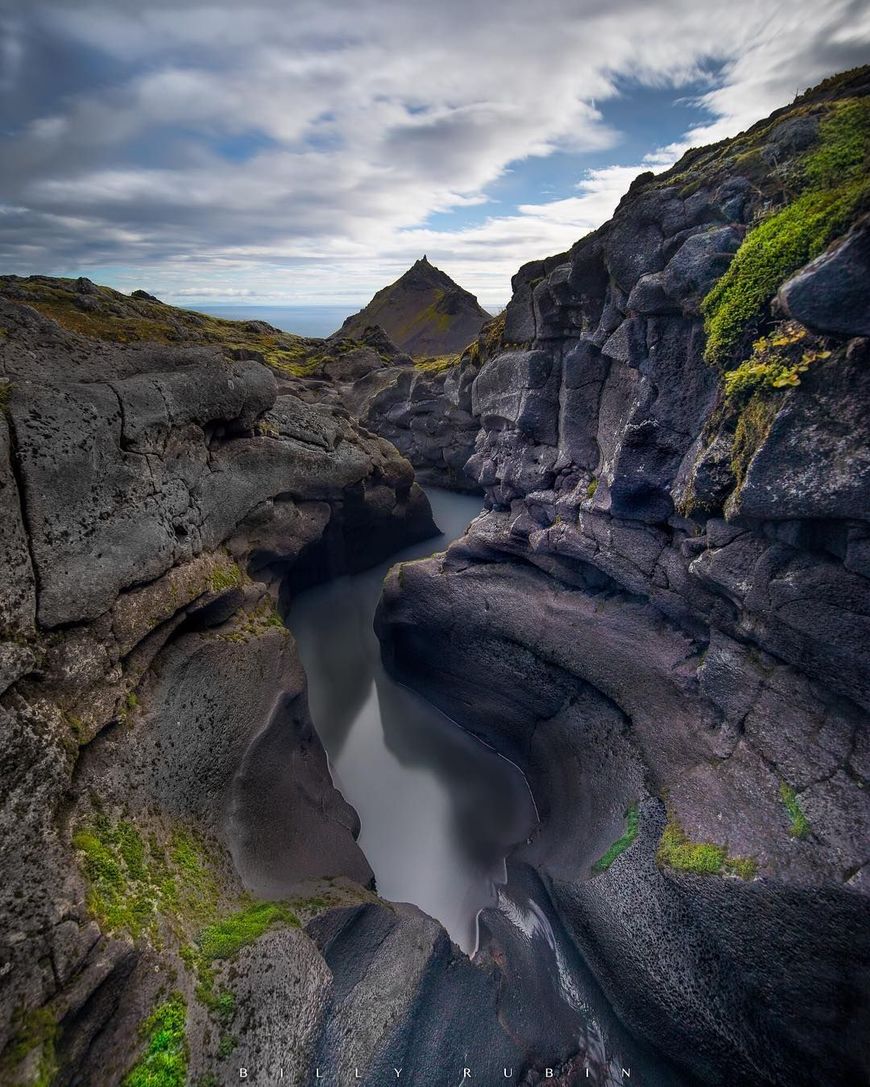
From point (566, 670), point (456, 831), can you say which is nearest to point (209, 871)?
point (456, 831)

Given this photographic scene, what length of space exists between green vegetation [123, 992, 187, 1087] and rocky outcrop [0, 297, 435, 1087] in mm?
24

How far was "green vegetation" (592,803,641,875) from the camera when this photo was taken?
9.05 m

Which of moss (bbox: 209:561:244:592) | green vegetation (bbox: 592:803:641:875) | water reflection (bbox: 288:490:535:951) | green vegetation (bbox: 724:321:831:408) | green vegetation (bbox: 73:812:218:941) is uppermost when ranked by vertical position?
green vegetation (bbox: 724:321:831:408)

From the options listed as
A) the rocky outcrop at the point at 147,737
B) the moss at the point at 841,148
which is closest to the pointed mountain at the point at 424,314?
the rocky outcrop at the point at 147,737

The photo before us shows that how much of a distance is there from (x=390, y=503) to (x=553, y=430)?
7.92m

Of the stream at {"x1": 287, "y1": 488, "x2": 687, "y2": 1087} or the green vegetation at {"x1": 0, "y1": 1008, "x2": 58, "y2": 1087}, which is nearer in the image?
the green vegetation at {"x1": 0, "y1": 1008, "x2": 58, "y2": 1087}

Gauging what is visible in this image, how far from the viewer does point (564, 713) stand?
466 inches

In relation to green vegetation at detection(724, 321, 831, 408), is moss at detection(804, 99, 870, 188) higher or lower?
higher

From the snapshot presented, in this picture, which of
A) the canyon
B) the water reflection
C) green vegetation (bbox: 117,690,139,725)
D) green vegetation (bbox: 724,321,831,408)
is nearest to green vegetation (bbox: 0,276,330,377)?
the canyon

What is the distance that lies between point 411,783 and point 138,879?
6920mm

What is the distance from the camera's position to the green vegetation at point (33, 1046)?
17.2 ft

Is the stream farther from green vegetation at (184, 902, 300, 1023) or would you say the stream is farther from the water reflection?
green vegetation at (184, 902, 300, 1023)

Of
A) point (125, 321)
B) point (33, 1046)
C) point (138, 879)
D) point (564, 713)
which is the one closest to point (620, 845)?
point (564, 713)

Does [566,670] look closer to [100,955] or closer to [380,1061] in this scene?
[380,1061]
